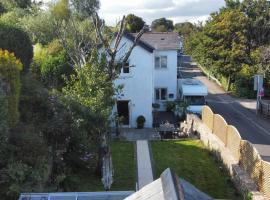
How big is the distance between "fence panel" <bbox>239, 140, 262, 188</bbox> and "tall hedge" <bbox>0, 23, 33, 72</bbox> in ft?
29.5

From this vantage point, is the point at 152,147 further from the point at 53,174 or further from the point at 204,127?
the point at 53,174

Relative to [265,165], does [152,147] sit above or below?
below

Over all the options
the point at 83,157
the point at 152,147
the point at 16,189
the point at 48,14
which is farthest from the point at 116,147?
the point at 48,14

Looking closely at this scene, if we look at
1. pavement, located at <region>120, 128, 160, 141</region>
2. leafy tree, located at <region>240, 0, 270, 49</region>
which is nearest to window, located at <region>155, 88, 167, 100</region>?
pavement, located at <region>120, 128, 160, 141</region>

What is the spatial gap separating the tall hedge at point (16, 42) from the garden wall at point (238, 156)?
8636 mm

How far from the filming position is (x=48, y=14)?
4322cm

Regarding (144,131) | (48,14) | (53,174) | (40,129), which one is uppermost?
(48,14)

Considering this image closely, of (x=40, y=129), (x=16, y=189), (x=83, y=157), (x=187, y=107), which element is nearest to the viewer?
(x=16, y=189)

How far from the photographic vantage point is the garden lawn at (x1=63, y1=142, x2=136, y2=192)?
44.1 ft

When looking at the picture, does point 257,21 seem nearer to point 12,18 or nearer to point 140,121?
point 140,121

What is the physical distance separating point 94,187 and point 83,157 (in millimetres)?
1255

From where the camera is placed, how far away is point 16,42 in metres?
16.4

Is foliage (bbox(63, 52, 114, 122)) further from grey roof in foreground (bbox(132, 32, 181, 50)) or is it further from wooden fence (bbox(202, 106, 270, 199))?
grey roof in foreground (bbox(132, 32, 181, 50))

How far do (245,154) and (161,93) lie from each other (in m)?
24.2
